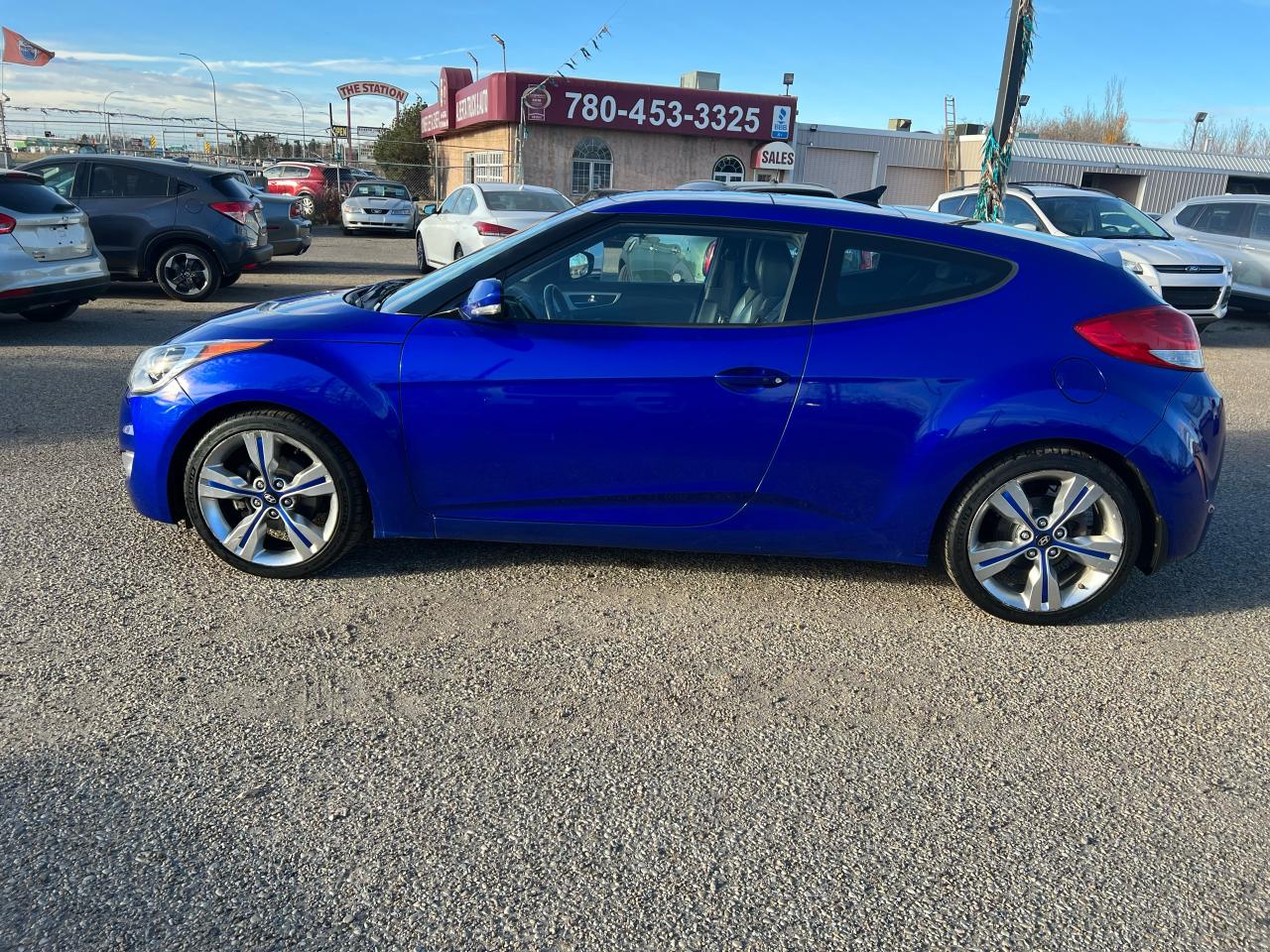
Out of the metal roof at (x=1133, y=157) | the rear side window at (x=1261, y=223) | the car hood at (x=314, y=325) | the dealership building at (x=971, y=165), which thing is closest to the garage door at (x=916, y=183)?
the dealership building at (x=971, y=165)

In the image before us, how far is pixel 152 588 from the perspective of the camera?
389 cm

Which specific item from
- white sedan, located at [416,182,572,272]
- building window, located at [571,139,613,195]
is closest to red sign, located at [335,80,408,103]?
building window, located at [571,139,613,195]

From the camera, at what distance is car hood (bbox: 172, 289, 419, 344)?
12.6 feet

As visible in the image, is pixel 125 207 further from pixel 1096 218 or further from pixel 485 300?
pixel 1096 218

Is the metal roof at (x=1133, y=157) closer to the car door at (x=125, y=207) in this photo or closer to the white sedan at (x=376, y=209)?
the white sedan at (x=376, y=209)

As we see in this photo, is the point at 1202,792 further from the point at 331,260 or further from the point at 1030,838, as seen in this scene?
the point at 331,260

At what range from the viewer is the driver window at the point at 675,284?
380 centimetres

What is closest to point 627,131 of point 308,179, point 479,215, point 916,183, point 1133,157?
point 308,179

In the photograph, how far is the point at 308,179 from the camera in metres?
29.6

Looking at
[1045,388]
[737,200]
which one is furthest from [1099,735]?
[737,200]

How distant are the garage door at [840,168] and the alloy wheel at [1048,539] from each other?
1188 inches

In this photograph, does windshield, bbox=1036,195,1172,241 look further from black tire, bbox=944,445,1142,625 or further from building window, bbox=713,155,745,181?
building window, bbox=713,155,745,181

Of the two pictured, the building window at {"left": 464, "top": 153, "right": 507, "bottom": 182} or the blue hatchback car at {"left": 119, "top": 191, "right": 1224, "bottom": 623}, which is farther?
the building window at {"left": 464, "top": 153, "right": 507, "bottom": 182}

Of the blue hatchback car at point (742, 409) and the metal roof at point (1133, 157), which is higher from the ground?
the metal roof at point (1133, 157)
